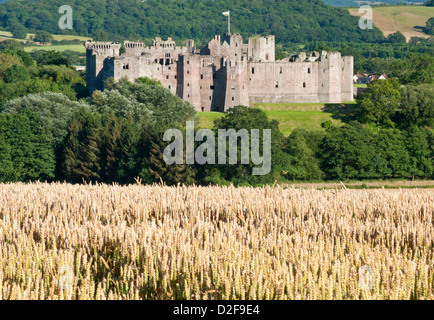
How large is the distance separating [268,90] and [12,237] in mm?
90737

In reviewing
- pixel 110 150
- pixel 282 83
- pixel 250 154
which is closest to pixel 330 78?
pixel 282 83

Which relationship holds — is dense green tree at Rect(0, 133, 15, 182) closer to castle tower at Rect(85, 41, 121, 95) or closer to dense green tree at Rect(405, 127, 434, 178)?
castle tower at Rect(85, 41, 121, 95)

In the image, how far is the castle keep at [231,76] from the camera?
330 feet

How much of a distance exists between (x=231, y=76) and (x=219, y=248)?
287ft

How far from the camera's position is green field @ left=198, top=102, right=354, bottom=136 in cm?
9038

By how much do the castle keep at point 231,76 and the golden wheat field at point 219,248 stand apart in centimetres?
8106

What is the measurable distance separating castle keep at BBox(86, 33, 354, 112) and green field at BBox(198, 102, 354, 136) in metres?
3.81

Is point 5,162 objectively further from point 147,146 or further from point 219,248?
point 219,248

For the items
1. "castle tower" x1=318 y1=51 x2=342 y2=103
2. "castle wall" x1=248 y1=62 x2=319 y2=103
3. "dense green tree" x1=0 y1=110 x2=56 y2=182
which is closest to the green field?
"castle wall" x1=248 y1=62 x2=319 y2=103

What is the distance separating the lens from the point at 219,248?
569 inches

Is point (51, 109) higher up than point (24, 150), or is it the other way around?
point (51, 109)

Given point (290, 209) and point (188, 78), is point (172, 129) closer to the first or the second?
point (188, 78)

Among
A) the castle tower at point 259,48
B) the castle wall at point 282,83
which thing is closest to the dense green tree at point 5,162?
the castle wall at point 282,83
